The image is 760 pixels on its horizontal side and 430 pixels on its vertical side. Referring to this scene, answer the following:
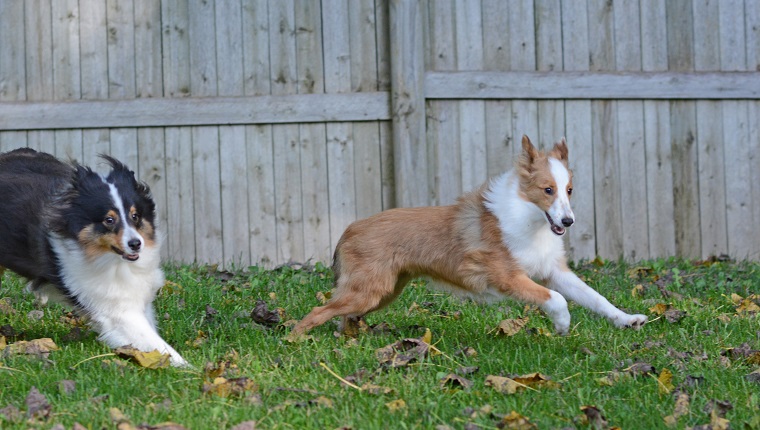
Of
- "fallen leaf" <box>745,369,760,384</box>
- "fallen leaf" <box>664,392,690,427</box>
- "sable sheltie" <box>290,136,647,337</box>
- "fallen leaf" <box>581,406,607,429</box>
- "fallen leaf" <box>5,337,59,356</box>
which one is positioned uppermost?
"sable sheltie" <box>290,136,647,337</box>

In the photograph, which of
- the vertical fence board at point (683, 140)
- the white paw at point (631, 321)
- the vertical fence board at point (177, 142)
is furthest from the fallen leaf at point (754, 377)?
the vertical fence board at point (177, 142)

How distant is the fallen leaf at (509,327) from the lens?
5.36 m

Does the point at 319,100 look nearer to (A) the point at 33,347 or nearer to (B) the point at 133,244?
(B) the point at 133,244

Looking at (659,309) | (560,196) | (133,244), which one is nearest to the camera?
(133,244)

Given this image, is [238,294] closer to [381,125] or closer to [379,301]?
[379,301]

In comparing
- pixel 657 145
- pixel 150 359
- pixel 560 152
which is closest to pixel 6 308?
pixel 150 359

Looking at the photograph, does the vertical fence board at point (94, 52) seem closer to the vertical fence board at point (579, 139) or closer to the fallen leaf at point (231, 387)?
the vertical fence board at point (579, 139)

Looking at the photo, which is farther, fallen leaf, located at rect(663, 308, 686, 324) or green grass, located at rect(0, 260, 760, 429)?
fallen leaf, located at rect(663, 308, 686, 324)

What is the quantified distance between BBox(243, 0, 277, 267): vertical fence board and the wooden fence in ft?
0.04

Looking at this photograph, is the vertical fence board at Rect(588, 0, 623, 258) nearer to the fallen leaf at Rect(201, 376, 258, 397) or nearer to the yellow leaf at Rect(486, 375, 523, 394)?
the yellow leaf at Rect(486, 375, 523, 394)

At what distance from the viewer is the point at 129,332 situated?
498 centimetres

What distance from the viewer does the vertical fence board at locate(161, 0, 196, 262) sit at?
848cm

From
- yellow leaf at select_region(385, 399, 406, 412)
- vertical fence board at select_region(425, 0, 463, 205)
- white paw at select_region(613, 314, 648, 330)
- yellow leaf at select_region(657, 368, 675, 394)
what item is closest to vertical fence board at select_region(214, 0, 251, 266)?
vertical fence board at select_region(425, 0, 463, 205)

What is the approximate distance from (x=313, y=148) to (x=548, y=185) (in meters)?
3.47
